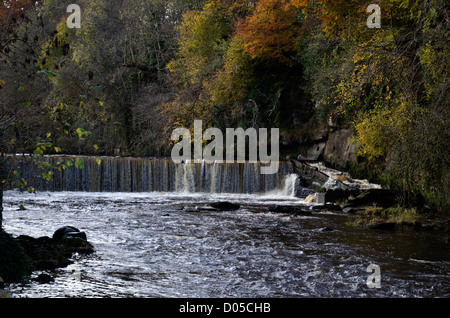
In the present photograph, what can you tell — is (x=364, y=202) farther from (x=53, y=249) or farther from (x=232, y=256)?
(x=53, y=249)

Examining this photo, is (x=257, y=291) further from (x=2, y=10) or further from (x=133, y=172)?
(x=133, y=172)

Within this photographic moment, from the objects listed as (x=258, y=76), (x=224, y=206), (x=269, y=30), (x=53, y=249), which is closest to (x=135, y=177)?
(x=224, y=206)

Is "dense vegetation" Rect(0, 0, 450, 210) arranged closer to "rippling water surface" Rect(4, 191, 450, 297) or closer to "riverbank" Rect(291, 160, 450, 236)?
"riverbank" Rect(291, 160, 450, 236)

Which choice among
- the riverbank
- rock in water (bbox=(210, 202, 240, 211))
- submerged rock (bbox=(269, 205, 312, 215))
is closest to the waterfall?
the riverbank

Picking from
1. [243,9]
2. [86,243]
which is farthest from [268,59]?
[86,243]

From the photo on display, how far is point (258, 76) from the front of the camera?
2366 cm

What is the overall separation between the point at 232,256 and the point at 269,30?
15.6m

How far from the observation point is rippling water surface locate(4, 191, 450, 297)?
245 inches

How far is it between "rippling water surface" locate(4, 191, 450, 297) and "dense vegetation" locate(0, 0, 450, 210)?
215 centimetres

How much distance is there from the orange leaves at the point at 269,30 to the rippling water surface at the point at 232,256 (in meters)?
9.88

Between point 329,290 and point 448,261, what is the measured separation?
289 centimetres

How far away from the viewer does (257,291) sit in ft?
20.3

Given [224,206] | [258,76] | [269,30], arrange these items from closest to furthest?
[224,206], [269,30], [258,76]

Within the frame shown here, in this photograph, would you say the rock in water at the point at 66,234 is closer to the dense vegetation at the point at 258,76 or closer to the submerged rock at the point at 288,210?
the dense vegetation at the point at 258,76
